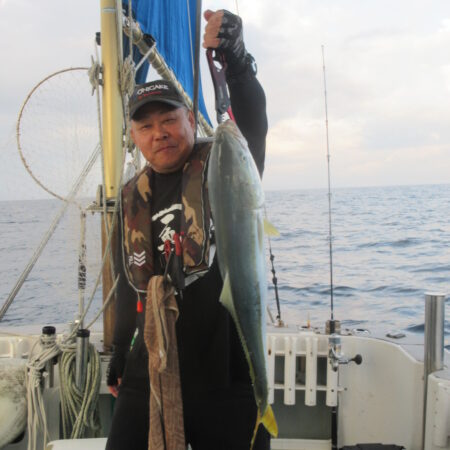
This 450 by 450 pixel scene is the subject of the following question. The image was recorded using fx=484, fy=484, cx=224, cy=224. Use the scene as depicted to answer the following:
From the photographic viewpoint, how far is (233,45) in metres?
2.16

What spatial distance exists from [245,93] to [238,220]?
997mm

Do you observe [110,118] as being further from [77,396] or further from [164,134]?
[77,396]

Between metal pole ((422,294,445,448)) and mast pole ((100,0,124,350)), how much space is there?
2.39 m

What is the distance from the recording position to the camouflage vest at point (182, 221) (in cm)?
229

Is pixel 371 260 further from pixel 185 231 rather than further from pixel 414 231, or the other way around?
pixel 185 231

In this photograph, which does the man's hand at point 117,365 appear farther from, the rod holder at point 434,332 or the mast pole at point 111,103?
the rod holder at point 434,332

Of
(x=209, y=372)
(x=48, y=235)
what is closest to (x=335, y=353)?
(x=209, y=372)

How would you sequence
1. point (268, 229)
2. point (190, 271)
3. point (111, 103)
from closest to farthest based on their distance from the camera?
point (268, 229), point (190, 271), point (111, 103)

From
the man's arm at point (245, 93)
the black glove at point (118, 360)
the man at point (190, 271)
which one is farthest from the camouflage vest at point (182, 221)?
the black glove at point (118, 360)

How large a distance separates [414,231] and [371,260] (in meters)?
8.34

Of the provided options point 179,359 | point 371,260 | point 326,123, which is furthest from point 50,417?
point 371,260

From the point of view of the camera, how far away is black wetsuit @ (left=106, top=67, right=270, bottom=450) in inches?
92.0

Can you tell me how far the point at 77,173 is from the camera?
4410mm

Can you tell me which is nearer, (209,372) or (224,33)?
(224,33)
